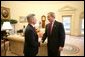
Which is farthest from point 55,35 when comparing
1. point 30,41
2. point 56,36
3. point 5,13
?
point 5,13

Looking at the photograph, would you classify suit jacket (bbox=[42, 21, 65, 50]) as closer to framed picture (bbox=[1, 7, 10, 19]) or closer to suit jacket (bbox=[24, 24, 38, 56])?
suit jacket (bbox=[24, 24, 38, 56])

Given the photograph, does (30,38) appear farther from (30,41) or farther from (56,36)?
(56,36)

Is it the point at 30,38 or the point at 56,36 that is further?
the point at 56,36

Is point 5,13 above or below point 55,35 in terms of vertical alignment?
above

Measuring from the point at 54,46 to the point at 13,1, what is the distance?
24.2 feet

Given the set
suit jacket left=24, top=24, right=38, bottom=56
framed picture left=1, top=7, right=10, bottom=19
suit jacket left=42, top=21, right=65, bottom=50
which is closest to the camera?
suit jacket left=24, top=24, right=38, bottom=56

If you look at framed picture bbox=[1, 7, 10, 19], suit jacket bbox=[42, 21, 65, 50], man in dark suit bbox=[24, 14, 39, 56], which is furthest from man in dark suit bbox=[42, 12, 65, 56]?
framed picture bbox=[1, 7, 10, 19]

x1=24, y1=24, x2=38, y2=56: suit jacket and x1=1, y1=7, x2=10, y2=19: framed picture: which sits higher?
x1=1, y1=7, x2=10, y2=19: framed picture

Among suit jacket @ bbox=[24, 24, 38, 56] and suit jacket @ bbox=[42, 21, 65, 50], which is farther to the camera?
suit jacket @ bbox=[42, 21, 65, 50]

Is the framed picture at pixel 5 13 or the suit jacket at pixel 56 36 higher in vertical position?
the framed picture at pixel 5 13

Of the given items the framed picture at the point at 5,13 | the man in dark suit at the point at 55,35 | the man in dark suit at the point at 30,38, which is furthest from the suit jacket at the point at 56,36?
the framed picture at the point at 5,13

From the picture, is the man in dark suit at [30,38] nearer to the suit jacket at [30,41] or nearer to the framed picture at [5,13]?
the suit jacket at [30,41]

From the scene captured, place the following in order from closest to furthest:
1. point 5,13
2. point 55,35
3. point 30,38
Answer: point 30,38 → point 55,35 → point 5,13

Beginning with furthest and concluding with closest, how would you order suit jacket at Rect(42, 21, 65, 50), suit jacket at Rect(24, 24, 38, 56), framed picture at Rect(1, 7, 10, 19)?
framed picture at Rect(1, 7, 10, 19), suit jacket at Rect(42, 21, 65, 50), suit jacket at Rect(24, 24, 38, 56)
